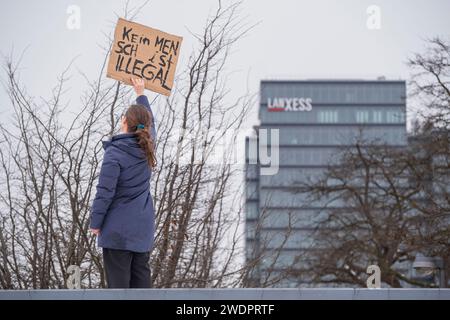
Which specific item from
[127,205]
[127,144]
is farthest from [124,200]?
[127,144]

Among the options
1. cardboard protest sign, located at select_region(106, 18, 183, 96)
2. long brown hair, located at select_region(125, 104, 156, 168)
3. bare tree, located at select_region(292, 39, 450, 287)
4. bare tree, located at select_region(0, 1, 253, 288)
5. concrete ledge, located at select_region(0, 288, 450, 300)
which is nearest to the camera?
concrete ledge, located at select_region(0, 288, 450, 300)

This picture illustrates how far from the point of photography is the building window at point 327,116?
380 ft

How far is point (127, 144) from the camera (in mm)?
4316

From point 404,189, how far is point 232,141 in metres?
16.8

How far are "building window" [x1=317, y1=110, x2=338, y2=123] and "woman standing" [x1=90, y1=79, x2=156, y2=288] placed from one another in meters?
113

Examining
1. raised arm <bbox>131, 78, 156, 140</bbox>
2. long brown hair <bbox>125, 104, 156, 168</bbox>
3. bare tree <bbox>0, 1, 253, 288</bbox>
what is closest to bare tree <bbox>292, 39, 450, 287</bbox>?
bare tree <bbox>0, 1, 253, 288</bbox>

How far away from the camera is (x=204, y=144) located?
6.23 m

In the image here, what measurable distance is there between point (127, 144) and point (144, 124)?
0.13m

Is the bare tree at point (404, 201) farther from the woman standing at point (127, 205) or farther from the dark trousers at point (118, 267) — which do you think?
the dark trousers at point (118, 267)

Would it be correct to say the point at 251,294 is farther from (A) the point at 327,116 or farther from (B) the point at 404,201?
(A) the point at 327,116

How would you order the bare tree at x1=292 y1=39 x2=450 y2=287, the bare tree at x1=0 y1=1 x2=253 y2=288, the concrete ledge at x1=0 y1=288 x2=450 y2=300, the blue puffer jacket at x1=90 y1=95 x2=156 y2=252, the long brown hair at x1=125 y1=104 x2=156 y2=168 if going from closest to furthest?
the concrete ledge at x1=0 y1=288 x2=450 y2=300
the blue puffer jacket at x1=90 y1=95 x2=156 y2=252
the long brown hair at x1=125 y1=104 x2=156 y2=168
the bare tree at x1=0 y1=1 x2=253 y2=288
the bare tree at x1=292 y1=39 x2=450 y2=287

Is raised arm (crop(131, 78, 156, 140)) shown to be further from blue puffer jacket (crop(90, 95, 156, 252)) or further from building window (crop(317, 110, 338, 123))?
building window (crop(317, 110, 338, 123))

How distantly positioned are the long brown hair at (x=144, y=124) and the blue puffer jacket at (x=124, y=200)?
0.14ft

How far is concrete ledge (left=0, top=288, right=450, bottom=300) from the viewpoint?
288cm
